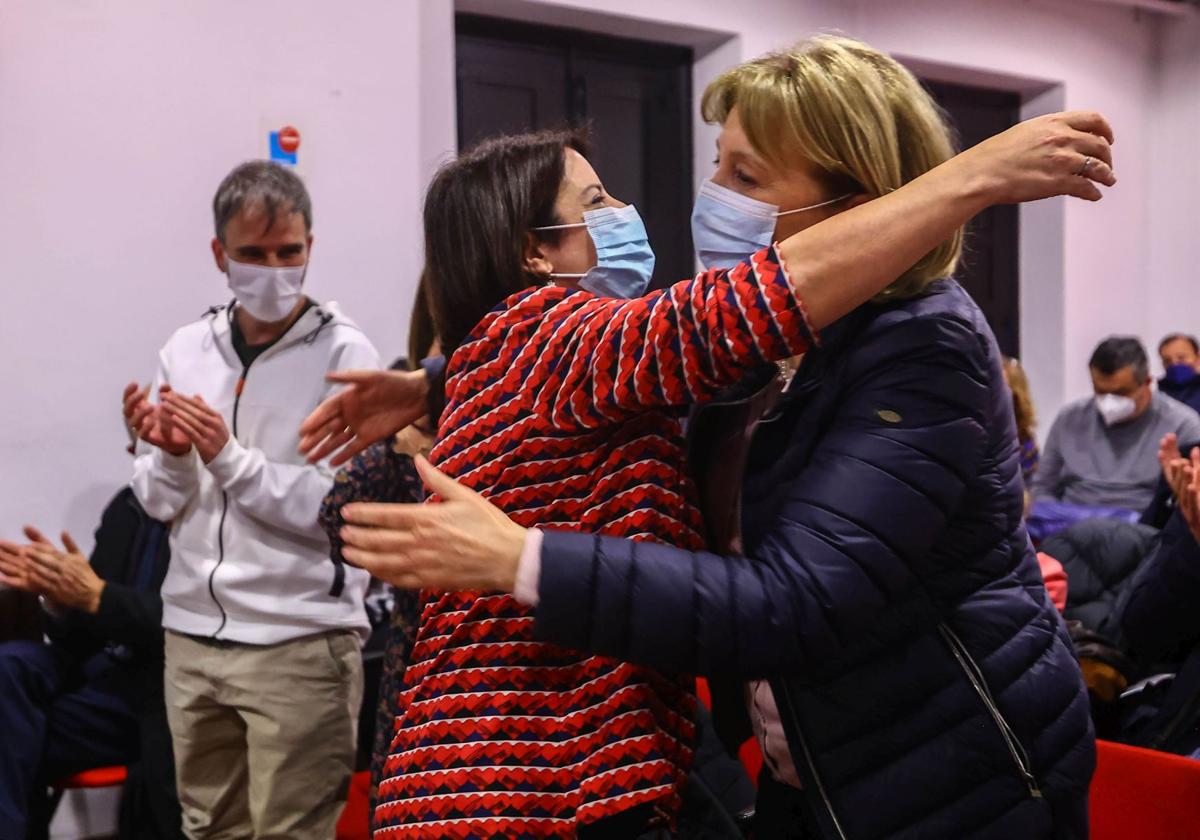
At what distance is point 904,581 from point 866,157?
0.45 meters

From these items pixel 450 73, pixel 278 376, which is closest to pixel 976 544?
pixel 278 376

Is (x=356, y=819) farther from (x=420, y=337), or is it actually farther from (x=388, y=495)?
(x=420, y=337)

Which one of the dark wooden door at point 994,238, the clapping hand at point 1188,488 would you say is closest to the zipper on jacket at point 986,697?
the clapping hand at point 1188,488

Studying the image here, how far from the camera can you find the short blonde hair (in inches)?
47.6

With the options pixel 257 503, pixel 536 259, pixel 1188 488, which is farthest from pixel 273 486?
pixel 1188 488

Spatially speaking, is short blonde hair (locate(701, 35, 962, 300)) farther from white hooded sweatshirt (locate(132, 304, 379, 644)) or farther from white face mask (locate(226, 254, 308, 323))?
white face mask (locate(226, 254, 308, 323))

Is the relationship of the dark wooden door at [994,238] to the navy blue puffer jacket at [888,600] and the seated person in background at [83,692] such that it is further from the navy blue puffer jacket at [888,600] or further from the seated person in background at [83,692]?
the navy blue puffer jacket at [888,600]

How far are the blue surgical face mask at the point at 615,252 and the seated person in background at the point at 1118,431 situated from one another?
15.6 ft

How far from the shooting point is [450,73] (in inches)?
178

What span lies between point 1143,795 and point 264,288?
2.10 metres

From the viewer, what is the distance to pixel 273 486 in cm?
254

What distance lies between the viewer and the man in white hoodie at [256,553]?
102 inches

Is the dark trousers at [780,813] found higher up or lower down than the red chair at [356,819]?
higher up

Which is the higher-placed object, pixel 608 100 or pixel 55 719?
pixel 608 100
